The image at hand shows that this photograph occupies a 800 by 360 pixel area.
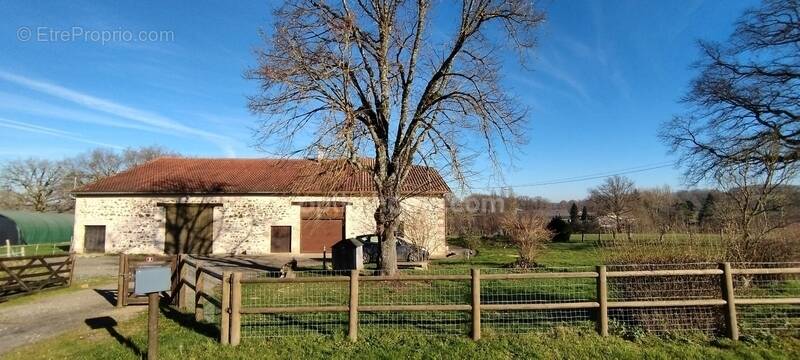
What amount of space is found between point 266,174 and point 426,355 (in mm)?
20704

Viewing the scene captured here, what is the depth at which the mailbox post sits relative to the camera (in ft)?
17.8

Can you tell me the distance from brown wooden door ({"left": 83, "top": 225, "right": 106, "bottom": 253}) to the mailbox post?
66.5 feet

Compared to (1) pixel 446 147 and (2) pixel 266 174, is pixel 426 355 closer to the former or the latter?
(1) pixel 446 147

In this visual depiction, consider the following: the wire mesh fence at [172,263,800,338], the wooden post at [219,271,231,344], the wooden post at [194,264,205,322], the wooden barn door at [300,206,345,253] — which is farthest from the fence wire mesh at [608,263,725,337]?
the wooden barn door at [300,206,345,253]

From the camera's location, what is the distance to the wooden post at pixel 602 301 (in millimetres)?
6385

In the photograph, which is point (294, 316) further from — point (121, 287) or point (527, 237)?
point (527, 237)

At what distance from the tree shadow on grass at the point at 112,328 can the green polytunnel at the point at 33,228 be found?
2992 cm

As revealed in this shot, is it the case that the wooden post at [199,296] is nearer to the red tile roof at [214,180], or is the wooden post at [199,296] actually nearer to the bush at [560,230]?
the red tile roof at [214,180]

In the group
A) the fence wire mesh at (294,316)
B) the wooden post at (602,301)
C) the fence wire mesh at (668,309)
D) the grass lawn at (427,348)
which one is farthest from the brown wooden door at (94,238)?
the fence wire mesh at (668,309)

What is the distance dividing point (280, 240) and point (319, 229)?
2036mm

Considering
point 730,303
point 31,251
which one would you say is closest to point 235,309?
point 730,303

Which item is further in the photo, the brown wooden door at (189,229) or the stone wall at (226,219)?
the brown wooden door at (189,229)

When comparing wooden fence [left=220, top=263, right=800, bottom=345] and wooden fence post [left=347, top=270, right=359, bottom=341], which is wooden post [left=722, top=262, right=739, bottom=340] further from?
wooden fence post [left=347, top=270, right=359, bottom=341]

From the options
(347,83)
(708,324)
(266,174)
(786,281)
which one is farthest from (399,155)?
(266,174)
